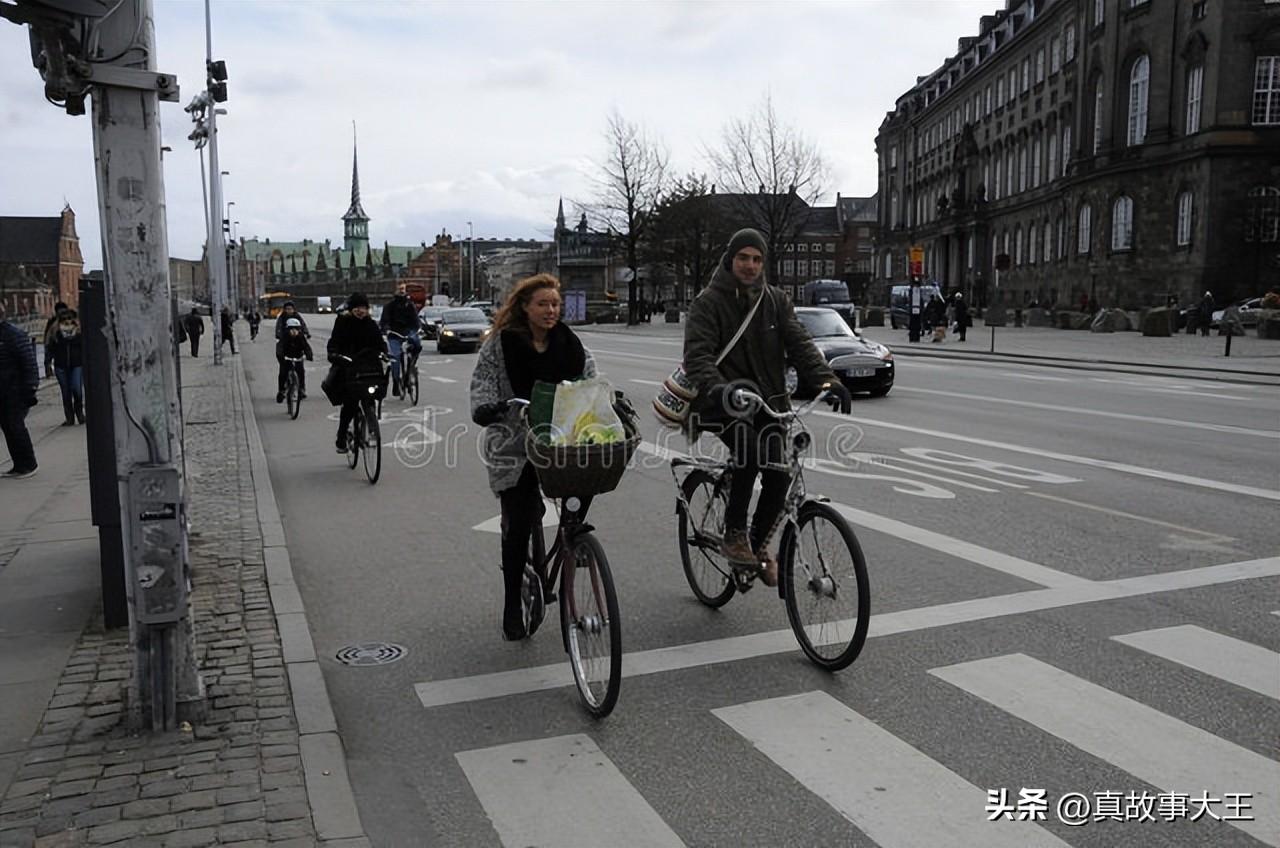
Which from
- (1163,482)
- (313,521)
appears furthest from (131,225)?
(1163,482)

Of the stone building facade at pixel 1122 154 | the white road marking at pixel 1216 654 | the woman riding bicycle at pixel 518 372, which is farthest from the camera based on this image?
the stone building facade at pixel 1122 154

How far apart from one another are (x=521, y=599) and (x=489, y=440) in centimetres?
89

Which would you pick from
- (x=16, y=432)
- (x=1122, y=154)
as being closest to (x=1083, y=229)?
(x=1122, y=154)

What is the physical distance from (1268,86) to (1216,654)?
51.2m

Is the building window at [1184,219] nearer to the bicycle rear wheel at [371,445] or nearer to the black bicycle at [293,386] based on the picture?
the black bicycle at [293,386]

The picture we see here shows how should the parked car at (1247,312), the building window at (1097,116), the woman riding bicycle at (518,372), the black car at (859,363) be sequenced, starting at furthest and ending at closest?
the building window at (1097,116) < the parked car at (1247,312) < the black car at (859,363) < the woman riding bicycle at (518,372)

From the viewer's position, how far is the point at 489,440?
5.55m

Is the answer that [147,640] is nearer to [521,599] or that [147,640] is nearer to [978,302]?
[521,599]

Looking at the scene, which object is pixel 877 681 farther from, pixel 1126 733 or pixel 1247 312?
pixel 1247 312

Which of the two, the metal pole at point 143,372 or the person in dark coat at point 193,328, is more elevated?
the metal pole at point 143,372

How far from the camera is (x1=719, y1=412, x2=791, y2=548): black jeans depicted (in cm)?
562

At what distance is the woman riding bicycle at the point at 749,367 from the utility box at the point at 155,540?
245 cm

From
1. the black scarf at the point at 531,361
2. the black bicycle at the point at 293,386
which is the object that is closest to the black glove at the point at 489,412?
the black scarf at the point at 531,361

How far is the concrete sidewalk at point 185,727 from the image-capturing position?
12.5 feet
